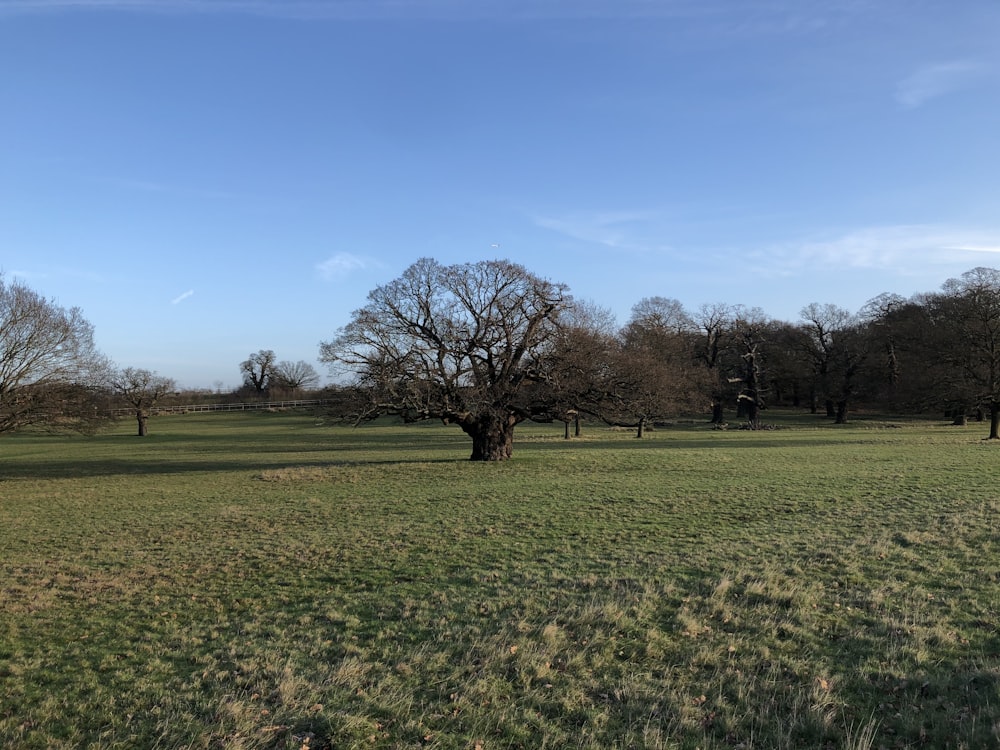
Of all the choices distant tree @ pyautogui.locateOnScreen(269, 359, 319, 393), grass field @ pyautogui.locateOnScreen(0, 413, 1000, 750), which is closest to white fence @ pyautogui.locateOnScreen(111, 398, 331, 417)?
distant tree @ pyautogui.locateOnScreen(269, 359, 319, 393)

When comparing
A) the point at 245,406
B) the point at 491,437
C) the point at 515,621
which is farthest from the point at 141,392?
the point at 515,621

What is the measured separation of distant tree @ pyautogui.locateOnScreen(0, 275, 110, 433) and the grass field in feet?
23.3

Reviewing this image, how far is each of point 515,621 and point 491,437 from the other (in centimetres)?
2286

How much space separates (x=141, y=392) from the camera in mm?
61844

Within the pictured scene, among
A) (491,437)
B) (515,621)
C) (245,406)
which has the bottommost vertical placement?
(515,621)

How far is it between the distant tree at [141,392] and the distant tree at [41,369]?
3797 centimetres

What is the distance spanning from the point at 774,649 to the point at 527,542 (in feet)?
21.5

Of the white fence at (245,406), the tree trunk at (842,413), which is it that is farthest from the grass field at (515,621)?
the white fence at (245,406)

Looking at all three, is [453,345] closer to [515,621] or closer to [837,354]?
[515,621]

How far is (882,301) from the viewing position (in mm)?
75250

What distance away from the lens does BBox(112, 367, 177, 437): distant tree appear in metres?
60.8

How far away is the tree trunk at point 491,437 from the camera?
29.7 m

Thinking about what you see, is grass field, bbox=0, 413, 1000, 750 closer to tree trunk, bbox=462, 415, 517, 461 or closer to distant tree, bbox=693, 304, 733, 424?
tree trunk, bbox=462, 415, 517, 461

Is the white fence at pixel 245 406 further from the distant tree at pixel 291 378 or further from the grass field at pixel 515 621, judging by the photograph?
the grass field at pixel 515 621
